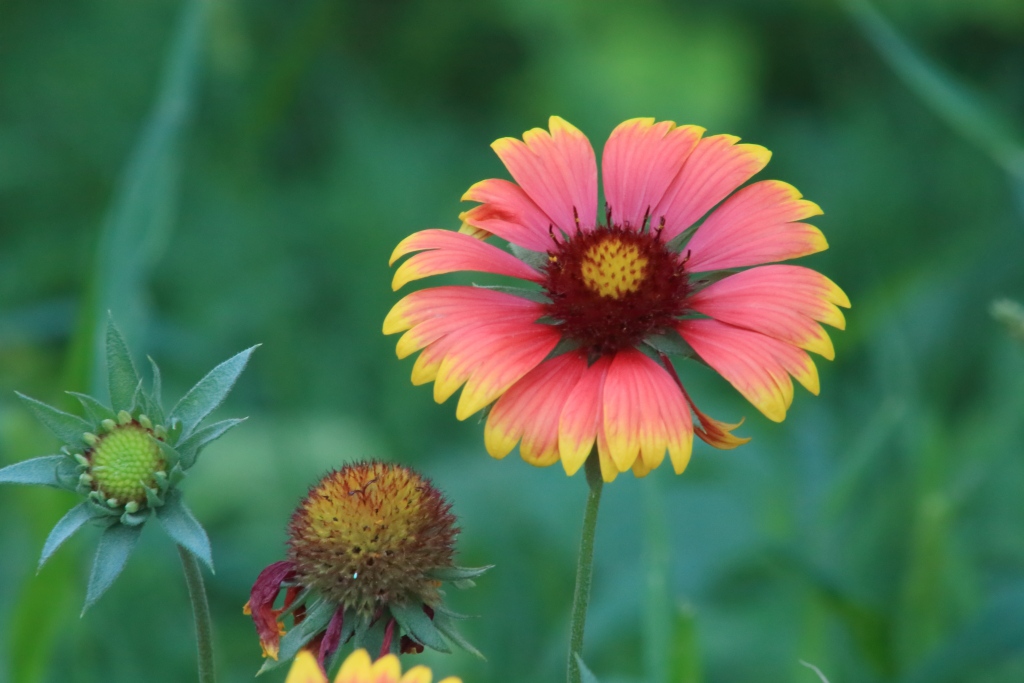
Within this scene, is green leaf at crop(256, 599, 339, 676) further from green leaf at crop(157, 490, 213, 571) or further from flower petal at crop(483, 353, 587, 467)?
flower petal at crop(483, 353, 587, 467)

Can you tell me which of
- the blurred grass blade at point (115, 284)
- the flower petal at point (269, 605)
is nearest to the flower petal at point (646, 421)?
the flower petal at point (269, 605)

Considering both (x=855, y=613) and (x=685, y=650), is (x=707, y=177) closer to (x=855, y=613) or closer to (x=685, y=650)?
(x=685, y=650)

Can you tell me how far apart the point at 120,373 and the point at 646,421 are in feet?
1.99

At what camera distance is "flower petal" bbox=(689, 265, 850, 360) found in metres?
1.27

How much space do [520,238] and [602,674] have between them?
1213 millimetres

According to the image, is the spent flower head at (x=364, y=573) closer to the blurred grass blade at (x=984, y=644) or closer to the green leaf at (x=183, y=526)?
the green leaf at (x=183, y=526)

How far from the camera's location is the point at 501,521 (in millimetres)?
2773

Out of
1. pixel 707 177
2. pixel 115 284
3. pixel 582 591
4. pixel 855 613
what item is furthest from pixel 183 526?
pixel 855 613

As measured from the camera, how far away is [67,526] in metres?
1.18

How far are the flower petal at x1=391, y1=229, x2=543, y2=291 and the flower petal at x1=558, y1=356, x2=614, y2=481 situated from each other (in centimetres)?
20

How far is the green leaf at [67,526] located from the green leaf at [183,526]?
0.08 m

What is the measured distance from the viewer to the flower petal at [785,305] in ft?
4.15

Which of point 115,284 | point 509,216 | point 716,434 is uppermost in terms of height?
point 509,216

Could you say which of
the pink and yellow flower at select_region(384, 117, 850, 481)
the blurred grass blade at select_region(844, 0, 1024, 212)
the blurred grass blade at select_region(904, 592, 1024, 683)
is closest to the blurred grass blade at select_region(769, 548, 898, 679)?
the blurred grass blade at select_region(904, 592, 1024, 683)
